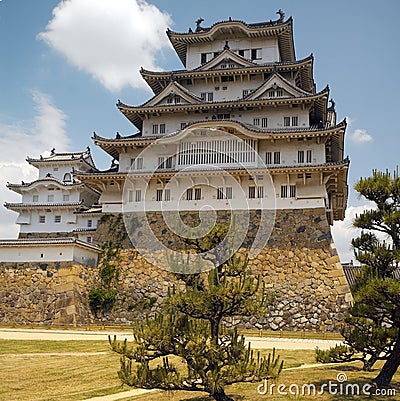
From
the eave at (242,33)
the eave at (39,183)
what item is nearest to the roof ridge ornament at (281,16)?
the eave at (242,33)

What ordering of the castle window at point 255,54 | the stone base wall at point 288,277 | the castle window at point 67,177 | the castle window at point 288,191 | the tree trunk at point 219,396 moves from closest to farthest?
the tree trunk at point 219,396, the stone base wall at point 288,277, the castle window at point 288,191, the castle window at point 255,54, the castle window at point 67,177

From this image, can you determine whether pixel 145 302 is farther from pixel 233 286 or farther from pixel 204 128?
pixel 233 286

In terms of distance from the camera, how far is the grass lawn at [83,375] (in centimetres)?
1353

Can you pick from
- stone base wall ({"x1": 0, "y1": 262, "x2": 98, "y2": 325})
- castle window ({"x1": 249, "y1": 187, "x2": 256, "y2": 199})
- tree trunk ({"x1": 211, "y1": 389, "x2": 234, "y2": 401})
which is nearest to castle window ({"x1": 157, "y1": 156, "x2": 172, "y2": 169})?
castle window ({"x1": 249, "y1": 187, "x2": 256, "y2": 199})

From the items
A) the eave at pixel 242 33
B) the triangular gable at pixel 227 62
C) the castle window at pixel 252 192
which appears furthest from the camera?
the eave at pixel 242 33

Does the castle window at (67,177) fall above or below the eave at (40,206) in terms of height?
above

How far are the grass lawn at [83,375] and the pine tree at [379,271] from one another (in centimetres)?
123

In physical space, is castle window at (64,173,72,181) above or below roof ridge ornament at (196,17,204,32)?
below

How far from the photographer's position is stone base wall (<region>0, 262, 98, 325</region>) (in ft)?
99.6

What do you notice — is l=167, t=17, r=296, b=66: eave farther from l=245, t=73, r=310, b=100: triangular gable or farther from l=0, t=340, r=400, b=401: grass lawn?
l=0, t=340, r=400, b=401: grass lawn

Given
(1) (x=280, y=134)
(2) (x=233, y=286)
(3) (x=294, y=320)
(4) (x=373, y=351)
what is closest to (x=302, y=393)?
(4) (x=373, y=351)

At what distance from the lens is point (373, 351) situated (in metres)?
14.4

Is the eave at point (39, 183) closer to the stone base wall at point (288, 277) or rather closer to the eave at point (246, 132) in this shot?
the eave at point (246, 132)

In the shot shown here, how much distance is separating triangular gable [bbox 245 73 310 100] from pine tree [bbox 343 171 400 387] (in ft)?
77.6
